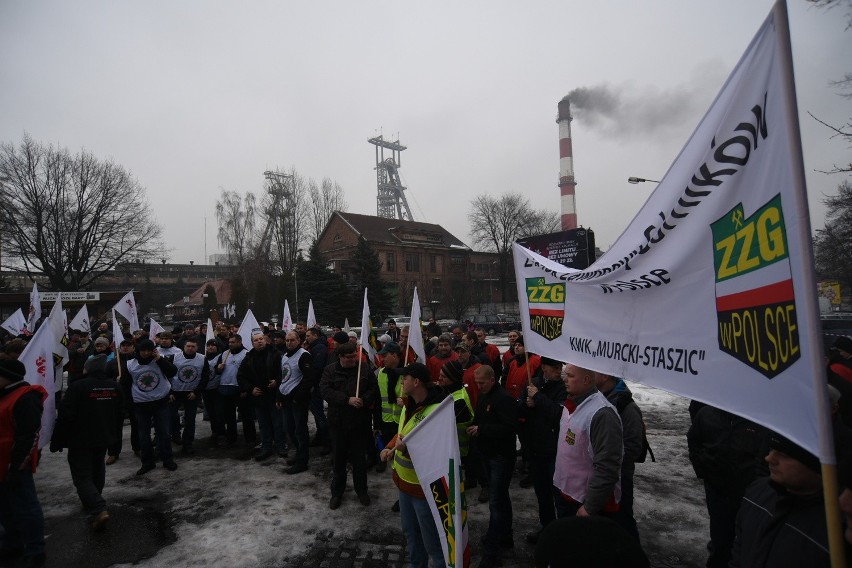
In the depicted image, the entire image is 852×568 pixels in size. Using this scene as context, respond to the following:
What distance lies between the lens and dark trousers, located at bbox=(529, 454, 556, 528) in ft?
14.2

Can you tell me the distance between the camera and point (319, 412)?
7312 millimetres

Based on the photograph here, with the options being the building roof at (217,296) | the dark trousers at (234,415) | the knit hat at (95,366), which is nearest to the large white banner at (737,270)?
the knit hat at (95,366)

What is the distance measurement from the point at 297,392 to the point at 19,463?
3.22 metres

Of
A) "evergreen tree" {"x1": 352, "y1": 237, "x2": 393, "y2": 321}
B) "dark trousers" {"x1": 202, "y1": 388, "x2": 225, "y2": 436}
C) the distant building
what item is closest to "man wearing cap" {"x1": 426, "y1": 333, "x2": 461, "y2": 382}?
"dark trousers" {"x1": 202, "y1": 388, "x2": 225, "y2": 436}

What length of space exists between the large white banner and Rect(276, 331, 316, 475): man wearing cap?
17.0 feet

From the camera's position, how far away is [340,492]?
5.35 metres

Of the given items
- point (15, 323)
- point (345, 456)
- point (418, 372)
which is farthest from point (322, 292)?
point (418, 372)

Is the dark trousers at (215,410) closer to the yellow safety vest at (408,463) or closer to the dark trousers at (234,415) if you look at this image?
the dark trousers at (234,415)

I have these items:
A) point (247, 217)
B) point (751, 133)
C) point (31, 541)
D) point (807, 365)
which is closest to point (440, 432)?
point (807, 365)

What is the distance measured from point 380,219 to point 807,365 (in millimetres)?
58028

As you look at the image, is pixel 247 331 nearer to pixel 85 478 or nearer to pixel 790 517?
pixel 85 478

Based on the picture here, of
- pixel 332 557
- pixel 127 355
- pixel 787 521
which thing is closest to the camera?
pixel 787 521

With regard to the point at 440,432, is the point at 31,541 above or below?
below

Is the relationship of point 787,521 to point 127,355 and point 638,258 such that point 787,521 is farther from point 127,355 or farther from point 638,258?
point 127,355
